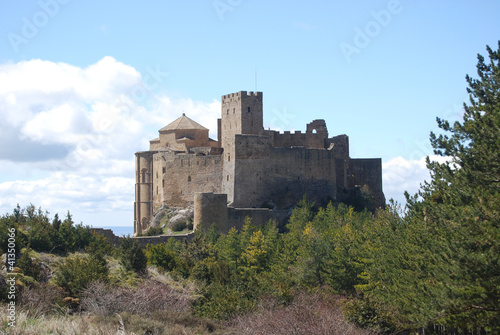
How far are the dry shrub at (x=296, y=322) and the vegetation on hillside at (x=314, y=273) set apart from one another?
0.08 m

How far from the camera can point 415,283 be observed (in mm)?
22453

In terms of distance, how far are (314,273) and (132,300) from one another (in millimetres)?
10397

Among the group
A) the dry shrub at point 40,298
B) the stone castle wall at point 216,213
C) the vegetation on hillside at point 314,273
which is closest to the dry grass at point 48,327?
the vegetation on hillside at point 314,273

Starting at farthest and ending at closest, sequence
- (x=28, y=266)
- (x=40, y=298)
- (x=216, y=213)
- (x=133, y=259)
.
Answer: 1. (x=216, y=213)
2. (x=133, y=259)
3. (x=28, y=266)
4. (x=40, y=298)

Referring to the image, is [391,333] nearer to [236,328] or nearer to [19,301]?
[236,328]

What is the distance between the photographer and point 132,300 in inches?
940

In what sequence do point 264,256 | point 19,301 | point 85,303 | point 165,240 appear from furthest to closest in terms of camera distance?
point 165,240, point 264,256, point 85,303, point 19,301

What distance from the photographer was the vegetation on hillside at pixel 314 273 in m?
18.4

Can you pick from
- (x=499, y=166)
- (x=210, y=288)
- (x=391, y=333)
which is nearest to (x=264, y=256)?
(x=210, y=288)

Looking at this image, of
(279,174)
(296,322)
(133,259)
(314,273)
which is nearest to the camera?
(296,322)

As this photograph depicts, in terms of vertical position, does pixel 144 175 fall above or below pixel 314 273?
above

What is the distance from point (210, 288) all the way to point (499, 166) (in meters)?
13.6

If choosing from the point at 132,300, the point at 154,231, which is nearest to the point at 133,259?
the point at 132,300

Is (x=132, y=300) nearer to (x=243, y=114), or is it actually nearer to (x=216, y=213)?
(x=216, y=213)
